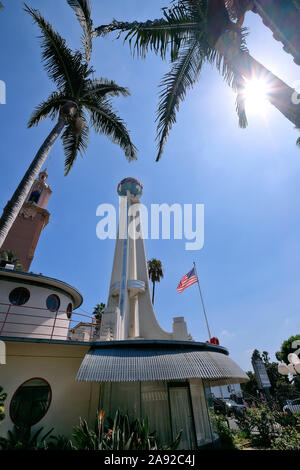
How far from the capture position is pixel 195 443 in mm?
7273

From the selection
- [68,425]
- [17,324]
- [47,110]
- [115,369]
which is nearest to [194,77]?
[47,110]

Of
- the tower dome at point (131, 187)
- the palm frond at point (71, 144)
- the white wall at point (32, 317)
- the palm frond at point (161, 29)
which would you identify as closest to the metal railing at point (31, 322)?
the white wall at point (32, 317)

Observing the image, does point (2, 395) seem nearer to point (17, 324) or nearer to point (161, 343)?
point (17, 324)

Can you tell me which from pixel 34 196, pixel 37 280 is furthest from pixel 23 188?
pixel 34 196

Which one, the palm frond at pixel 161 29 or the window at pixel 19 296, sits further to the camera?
the window at pixel 19 296

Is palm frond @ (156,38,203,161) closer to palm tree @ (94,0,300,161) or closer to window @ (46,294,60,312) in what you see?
palm tree @ (94,0,300,161)

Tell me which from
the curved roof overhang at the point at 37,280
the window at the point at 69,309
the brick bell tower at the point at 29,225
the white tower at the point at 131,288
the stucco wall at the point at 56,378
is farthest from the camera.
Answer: the brick bell tower at the point at 29,225

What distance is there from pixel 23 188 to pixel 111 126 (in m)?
6.31

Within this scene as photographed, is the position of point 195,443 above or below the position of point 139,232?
below

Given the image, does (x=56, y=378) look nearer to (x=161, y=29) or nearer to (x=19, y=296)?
(x=19, y=296)

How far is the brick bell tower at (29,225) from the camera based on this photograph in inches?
854

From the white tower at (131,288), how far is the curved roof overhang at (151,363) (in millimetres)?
2018

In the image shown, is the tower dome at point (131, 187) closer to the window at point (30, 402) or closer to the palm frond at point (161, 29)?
→ the palm frond at point (161, 29)

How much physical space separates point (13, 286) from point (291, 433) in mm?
13270
